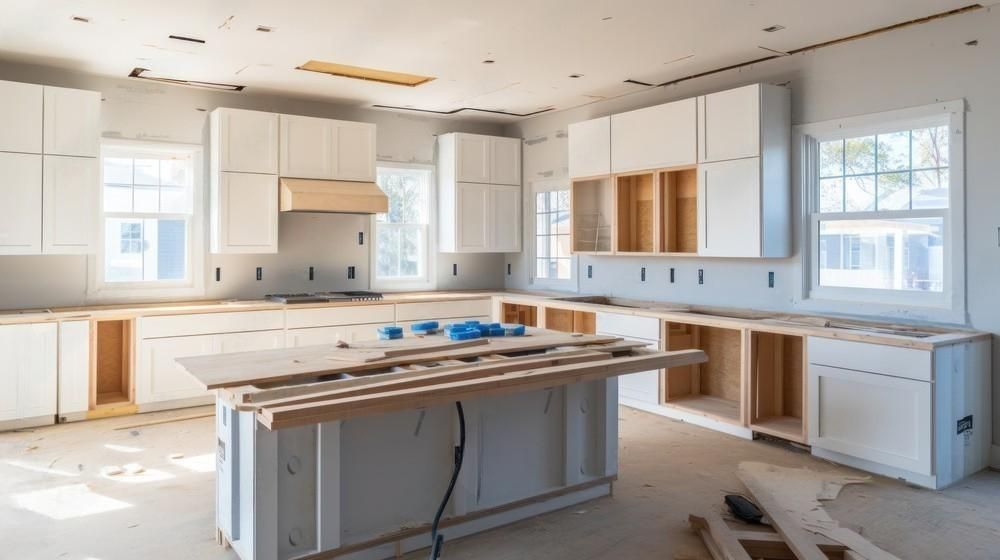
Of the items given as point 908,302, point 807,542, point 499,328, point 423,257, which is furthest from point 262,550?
point 423,257

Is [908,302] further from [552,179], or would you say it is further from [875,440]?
[552,179]

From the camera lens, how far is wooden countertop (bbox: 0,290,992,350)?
13.1 feet

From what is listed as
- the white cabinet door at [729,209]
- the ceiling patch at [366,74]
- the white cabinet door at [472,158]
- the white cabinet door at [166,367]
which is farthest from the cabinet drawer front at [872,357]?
the white cabinet door at [166,367]

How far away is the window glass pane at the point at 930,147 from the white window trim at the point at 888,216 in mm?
50

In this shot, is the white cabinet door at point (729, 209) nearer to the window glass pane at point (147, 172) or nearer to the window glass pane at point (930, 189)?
the window glass pane at point (930, 189)

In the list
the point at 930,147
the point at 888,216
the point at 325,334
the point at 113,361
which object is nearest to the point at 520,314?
the point at 325,334

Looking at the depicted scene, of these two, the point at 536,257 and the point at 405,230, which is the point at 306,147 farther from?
the point at 536,257

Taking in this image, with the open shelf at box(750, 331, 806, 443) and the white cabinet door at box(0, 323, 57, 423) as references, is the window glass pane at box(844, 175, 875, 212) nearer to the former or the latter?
the open shelf at box(750, 331, 806, 443)

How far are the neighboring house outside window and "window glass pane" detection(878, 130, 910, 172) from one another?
4.27 m

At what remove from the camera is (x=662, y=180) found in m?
5.70

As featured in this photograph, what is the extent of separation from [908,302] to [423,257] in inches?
179

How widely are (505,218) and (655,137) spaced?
2.21 meters

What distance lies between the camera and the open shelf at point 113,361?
5.47m

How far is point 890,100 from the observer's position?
4.45 m
